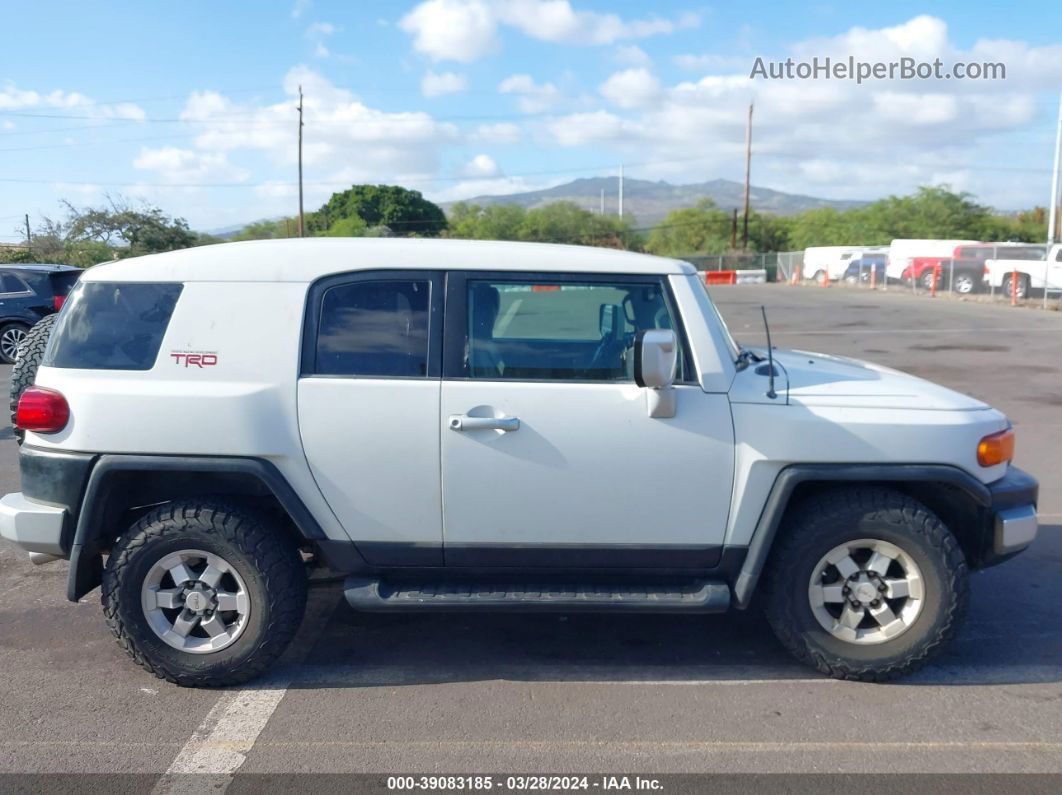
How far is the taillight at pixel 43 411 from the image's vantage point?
4121 millimetres

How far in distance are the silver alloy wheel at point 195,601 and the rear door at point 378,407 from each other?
1.85 ft

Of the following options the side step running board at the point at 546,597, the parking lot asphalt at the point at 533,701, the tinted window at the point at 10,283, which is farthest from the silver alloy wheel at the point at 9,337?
the side step running board at the point at 546,597

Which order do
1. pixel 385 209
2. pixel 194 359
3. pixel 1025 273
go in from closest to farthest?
1. pixel 194 359
2. pixel 1025 273
3. pixel 385 209

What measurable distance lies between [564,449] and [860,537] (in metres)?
1.29

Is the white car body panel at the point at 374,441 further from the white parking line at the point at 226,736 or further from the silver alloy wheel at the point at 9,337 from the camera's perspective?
the silver alloy wheel at the point at 9,337

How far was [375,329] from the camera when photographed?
4.20 metres

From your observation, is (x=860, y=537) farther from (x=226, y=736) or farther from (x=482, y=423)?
(x=226, y=736)

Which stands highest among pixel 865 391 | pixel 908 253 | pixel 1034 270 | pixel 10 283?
pixel 908 253

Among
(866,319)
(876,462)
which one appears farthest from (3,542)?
(866,319)

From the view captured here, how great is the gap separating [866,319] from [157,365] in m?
23.2

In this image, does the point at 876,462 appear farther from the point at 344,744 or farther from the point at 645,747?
the point at 344,744

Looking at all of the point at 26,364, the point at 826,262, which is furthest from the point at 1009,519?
the point at 826,262

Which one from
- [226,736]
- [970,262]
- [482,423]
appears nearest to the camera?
[226,736]

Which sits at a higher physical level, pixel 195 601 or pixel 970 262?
pixel 970 262
